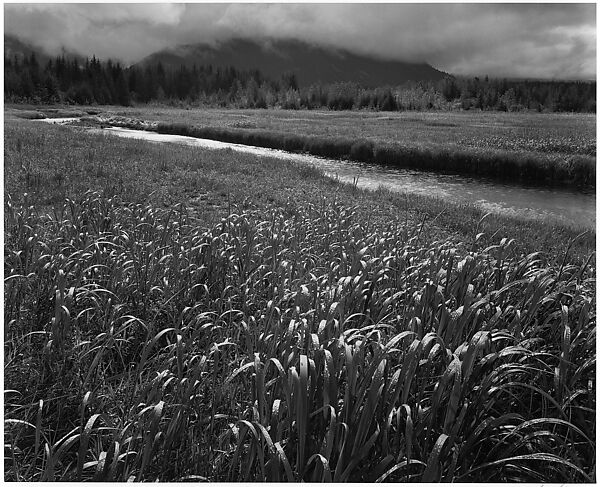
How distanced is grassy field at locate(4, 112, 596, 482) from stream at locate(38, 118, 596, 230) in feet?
16.7

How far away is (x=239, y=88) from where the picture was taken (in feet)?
99.1

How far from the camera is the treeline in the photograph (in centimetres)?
1627

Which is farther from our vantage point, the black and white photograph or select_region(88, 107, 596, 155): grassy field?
select_region(88, 107, 596, 155): grassy field

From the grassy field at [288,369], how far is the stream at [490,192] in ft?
16.7

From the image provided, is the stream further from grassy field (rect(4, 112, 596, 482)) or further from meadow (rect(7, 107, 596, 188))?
grassy field (rect(4, 112, 596, 482))

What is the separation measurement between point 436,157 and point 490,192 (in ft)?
12.3

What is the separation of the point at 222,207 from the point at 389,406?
8656 millimetres

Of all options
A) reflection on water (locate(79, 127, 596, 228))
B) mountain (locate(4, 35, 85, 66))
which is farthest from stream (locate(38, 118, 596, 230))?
mountain (locate(4, 35, 85, 66))

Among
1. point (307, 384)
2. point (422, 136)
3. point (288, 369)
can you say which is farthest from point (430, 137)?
point (307, 384)

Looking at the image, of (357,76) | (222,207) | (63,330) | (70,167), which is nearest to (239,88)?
(357,76)

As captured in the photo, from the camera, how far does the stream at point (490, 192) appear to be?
955 cm

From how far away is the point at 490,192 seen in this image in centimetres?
1354

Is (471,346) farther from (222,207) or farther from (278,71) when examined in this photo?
(278,71)

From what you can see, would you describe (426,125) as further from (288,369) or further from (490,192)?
(288,369)
